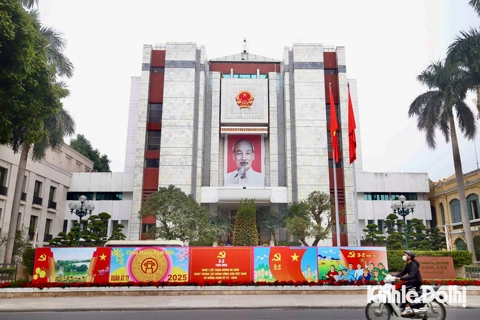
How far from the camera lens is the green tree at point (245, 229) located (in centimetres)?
3162

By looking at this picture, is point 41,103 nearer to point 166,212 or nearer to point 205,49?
point 166,212

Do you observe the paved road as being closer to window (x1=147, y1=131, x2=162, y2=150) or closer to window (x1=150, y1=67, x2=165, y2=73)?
window (x1=147, y1=131, x2=162, y2=150)

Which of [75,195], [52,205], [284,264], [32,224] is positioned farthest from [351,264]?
[75,195]

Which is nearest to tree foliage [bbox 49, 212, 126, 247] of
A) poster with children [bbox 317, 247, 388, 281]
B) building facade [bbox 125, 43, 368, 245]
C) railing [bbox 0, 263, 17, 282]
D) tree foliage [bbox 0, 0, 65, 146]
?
building facade [bbox 125, 43, 368, 245]

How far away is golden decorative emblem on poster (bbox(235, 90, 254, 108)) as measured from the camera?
1775 inches

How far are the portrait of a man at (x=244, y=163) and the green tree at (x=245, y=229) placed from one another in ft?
38.0

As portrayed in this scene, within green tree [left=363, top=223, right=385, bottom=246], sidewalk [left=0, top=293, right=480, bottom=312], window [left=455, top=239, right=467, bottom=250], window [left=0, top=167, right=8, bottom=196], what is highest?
window [left=0, top=167, right=8, bottom=196]

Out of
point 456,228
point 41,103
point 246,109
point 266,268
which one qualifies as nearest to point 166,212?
point 266,268

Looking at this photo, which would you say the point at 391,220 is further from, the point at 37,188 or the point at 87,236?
the point at 37,188

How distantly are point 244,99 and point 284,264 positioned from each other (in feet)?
97.5

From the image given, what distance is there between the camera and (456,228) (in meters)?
42.9

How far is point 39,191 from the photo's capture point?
40906 mm

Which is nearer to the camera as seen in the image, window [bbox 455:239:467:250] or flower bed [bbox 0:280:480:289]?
flower bed [bbox 0:280:480:289]

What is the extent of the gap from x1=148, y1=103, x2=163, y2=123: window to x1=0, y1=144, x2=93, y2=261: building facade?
11.8m
